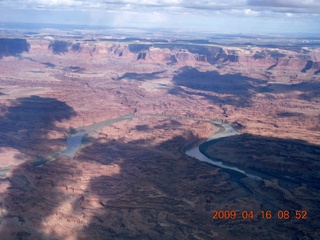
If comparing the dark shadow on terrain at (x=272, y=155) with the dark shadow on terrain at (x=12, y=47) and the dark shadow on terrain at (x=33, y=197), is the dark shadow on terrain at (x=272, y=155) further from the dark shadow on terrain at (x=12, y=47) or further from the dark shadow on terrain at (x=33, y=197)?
the dark shadow on terrain at (x=12, y=47)

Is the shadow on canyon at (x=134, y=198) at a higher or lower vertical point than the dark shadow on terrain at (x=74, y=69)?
lower

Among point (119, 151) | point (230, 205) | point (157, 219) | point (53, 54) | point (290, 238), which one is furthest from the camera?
point (53, 54)

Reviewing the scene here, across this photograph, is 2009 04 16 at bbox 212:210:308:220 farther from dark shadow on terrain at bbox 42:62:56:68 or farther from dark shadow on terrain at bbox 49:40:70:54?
dark shadow on terrain at bbox 49:40:70:54

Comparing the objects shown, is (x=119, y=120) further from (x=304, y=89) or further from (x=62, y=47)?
(x=62, y=47)

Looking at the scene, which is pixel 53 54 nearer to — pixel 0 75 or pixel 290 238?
pixel 0 75

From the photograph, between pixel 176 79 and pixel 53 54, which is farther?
pixel 53 54

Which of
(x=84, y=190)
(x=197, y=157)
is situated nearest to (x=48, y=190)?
(x=84, y=190)

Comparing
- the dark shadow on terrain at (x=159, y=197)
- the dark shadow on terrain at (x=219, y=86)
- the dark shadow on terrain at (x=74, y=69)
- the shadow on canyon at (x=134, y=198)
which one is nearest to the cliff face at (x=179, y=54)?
the dark shadow on terrain at (x=219, y=86)
